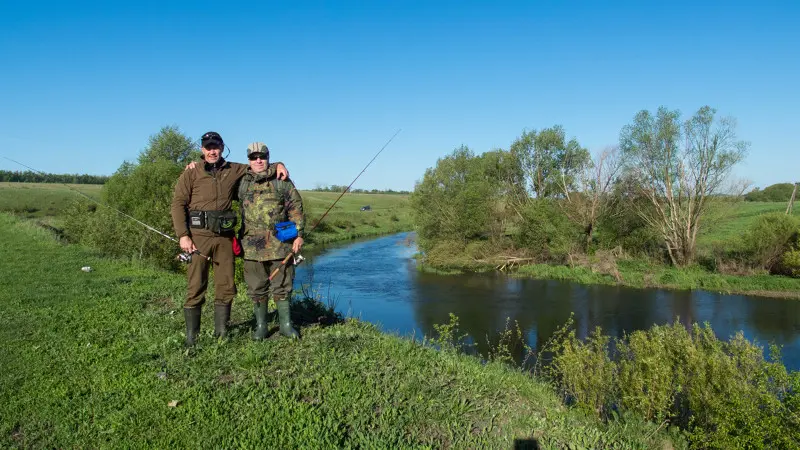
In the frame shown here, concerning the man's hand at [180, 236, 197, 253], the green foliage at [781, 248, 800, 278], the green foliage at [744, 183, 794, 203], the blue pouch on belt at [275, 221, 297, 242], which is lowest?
the green foliage at [781, 248, 800, 278]

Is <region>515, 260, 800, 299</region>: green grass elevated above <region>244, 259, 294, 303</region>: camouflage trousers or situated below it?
below

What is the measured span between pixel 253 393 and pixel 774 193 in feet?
269

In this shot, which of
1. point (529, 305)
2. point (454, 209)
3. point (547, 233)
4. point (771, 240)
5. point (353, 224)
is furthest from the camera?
point (353, 224)

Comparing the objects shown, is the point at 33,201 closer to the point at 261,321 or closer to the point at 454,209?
the point at 454,209

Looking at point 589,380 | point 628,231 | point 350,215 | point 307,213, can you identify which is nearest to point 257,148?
point 589,380

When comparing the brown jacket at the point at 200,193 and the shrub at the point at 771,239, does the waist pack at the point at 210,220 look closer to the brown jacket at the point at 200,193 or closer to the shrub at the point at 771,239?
the brown jacket at the point at 200,193

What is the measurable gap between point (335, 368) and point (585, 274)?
2933 cm

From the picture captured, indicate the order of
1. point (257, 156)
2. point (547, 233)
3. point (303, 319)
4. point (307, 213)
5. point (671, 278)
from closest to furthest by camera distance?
point (257, 156) → point (303, 319) → point (671, 278) → point (547, 233) → point (307, 213)

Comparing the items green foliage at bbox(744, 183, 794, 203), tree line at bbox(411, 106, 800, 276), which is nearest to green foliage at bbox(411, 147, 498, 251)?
tree line at bbox(411, 106, 800, 276)

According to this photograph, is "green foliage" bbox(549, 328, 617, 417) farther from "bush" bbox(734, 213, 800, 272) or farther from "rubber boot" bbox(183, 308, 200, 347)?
"bush" bbox(734, 213, 800, 272)

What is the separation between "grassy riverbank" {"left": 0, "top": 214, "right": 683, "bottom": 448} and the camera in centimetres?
379

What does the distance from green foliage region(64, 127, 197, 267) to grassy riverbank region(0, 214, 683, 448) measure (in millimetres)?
10922

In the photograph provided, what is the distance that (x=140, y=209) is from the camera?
28.0m

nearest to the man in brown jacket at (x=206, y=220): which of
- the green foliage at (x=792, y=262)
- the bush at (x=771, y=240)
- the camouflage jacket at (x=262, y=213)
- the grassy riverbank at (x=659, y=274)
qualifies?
the camouflage jacket at (x=262, y=213)
